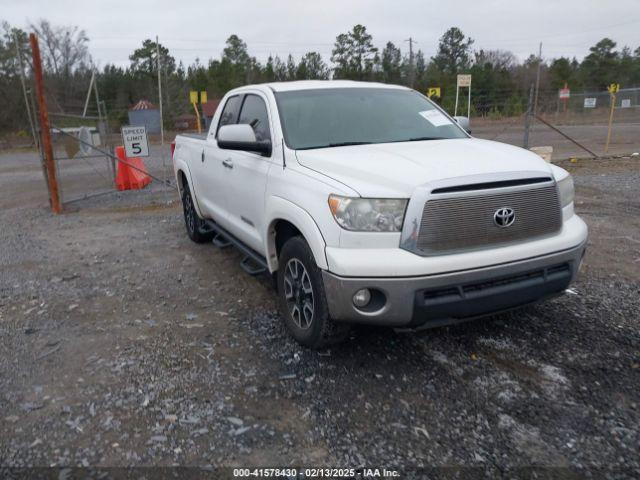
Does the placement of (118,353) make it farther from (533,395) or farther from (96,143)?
(96,143)

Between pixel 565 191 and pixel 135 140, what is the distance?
8886 mm

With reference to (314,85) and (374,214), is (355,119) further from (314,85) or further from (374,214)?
(374,214)

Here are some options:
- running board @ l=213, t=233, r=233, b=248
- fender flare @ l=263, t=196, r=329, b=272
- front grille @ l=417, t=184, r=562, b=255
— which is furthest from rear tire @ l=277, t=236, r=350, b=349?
running board @ l=213, t=233, r=233, b=248

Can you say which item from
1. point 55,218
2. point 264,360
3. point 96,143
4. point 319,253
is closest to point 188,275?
point 264,360

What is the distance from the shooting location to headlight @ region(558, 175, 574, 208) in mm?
3689

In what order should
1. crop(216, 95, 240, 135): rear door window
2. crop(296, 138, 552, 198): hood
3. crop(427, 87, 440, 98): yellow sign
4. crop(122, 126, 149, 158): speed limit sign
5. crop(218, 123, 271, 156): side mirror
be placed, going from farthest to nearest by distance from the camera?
crop(427, 87, 440, 98): yellow sign < crop(122, 126, 149, 158): speed limit sign < crop(216, 95, 240, 135): rear door window < crop(218, 123, 271, 156): side mirror < crop(296, 138, 552, 198): hood

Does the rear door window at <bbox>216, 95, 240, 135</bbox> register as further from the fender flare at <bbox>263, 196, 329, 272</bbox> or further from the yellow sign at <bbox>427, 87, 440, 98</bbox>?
the yellow sign at <bbox>427, 87, 440, 98</bbox>

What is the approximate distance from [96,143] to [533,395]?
10.8 metres

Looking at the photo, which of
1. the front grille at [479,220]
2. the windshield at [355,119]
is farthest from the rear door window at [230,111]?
the front grille at [479,220]

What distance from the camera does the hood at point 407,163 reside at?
128 inches

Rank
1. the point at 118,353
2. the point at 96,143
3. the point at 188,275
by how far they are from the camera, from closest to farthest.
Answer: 1. the point at 118,353
2. the point at 188,275
3. the point at 96,143

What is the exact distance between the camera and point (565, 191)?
3785 millimetres

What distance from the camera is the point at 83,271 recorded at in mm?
6039

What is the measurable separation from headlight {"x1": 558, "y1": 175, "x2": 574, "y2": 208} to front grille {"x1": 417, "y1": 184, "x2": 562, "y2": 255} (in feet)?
0.66
